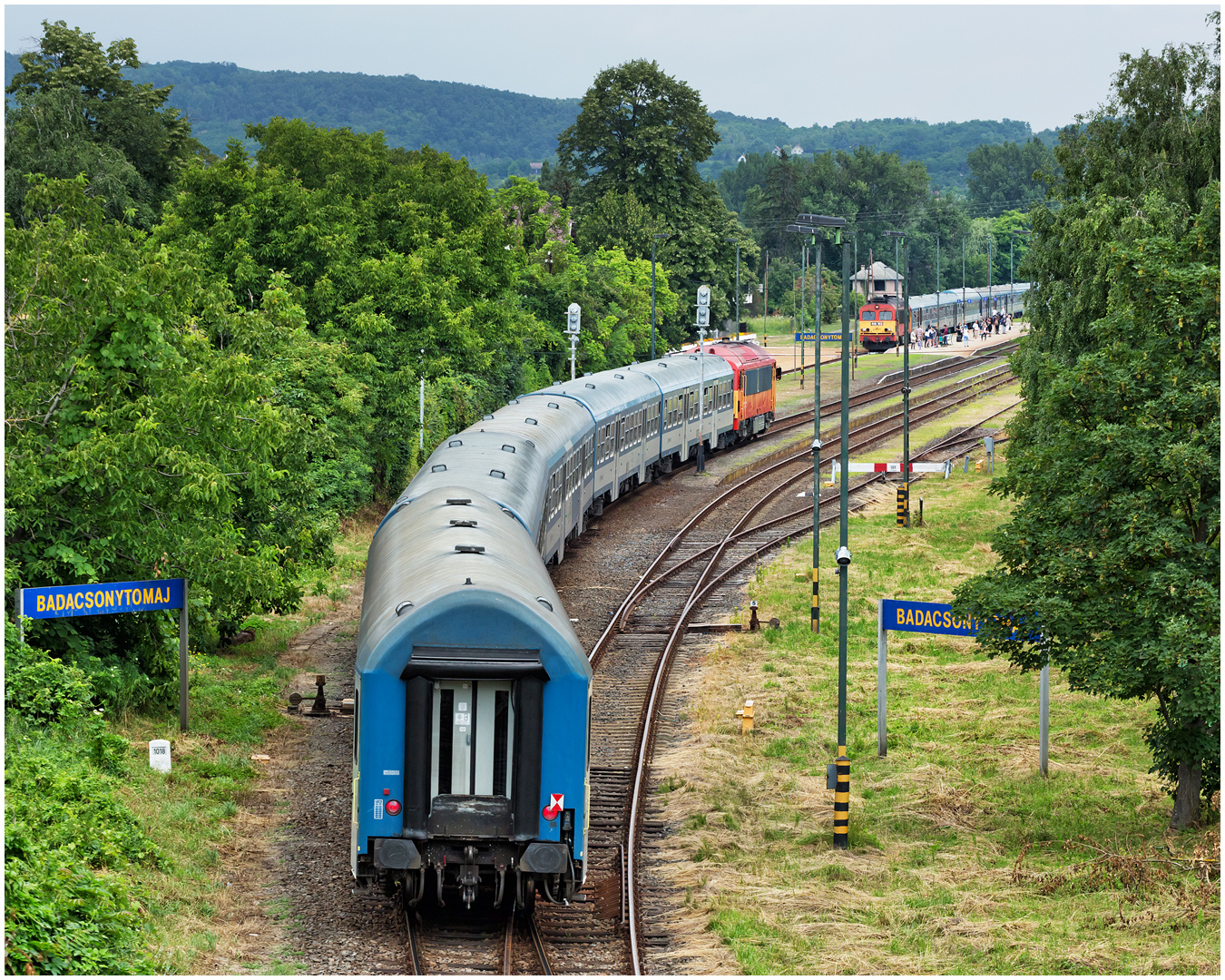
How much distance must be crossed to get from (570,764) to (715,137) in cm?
8315

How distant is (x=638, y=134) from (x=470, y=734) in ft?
250

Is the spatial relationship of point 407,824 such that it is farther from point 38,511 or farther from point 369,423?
point 369,423

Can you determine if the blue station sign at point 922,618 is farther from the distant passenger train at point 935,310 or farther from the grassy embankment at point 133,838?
the distant passenger train at point 935,310

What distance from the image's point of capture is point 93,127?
238ft

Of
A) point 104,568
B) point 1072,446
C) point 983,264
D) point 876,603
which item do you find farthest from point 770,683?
point 983,264

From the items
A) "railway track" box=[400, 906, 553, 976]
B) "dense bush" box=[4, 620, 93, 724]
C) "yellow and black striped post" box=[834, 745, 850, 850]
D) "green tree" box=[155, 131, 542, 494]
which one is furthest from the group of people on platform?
"railway track" box=[400, 906, 553, 976]

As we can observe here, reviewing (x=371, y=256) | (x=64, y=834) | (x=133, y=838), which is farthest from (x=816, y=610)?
(x=371, y=256)

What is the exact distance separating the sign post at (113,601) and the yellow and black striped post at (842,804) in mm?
9247

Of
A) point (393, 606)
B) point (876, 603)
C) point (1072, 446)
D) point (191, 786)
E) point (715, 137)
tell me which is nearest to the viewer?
point (393, 606)

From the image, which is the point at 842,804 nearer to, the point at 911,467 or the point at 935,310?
the point at 911,467

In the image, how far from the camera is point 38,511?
60.4 feet

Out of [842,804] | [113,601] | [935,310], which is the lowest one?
[842,804]

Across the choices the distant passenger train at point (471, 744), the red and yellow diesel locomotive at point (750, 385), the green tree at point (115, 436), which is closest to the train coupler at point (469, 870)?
the distant passenger train at point (471, 744)

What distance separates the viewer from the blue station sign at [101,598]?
17.5 meters
